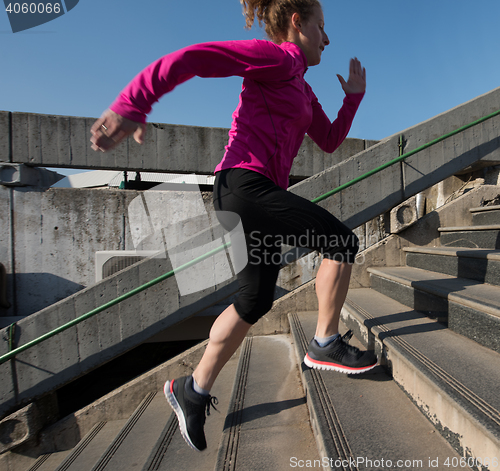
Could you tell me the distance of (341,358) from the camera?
1.59 meters

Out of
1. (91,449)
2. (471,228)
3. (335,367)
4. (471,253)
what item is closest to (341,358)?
(335,367)

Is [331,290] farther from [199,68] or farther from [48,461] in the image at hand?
[48,461]

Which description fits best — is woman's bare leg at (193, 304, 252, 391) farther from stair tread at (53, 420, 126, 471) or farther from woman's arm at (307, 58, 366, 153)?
stair tread at (53, 420, 126, 471)

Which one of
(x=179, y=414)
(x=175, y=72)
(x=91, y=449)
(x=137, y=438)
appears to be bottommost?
(x=91, y=449)

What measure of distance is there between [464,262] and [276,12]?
7.09 feet

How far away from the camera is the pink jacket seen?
46.7 inches

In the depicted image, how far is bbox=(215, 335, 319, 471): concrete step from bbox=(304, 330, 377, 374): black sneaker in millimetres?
290

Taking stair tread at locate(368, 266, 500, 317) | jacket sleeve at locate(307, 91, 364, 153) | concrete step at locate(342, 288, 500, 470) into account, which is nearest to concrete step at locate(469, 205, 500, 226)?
stair tread at locate(368, 266, 500, 317)

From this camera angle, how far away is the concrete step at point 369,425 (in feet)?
3.50

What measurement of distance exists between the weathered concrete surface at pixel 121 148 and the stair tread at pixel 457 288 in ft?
7.47

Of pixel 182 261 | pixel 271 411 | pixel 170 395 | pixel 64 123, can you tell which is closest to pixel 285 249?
pixel 182 261

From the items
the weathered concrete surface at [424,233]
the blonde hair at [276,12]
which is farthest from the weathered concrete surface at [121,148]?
the blonde hair at [276,12]

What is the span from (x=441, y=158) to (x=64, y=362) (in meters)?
3.79

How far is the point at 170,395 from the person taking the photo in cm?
144
